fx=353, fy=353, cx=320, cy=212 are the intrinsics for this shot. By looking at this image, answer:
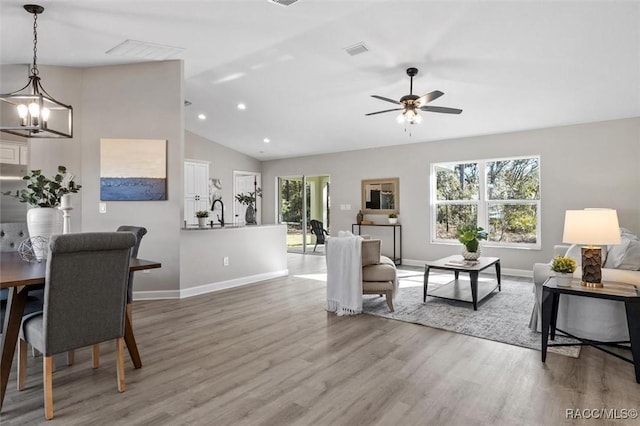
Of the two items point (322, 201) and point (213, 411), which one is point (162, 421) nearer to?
point (213, 411)

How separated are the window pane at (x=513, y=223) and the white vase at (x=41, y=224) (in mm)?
6300

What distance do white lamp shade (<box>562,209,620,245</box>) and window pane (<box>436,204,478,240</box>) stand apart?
154 inches

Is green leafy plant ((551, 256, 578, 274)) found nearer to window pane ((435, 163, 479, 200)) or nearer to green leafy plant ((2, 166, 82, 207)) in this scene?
green leafy plant ((2, 166, 82, 207))

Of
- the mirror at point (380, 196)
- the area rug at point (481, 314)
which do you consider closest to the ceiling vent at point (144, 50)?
the area rug at point (481, 314)

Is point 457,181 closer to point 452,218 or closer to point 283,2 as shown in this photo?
point 452,218

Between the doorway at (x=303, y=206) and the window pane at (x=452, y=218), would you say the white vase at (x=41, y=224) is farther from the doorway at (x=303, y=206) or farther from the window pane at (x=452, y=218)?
the doorway at (x=303, y=206)

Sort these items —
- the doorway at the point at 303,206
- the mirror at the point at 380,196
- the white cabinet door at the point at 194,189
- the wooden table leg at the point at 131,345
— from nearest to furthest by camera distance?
the wooden table leg at the point at 131,345
the mirror at the point at 380,196
the white cabinet door at the point at 194,189
the doorway at the point at 303,206

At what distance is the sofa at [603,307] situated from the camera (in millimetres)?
2842

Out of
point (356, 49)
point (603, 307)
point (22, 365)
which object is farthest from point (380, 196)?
point (22, 365)

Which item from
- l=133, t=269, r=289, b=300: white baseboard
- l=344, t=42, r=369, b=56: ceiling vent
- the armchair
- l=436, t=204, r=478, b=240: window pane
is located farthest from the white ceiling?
l=133, t=269, r=289, b=300: white baseboard

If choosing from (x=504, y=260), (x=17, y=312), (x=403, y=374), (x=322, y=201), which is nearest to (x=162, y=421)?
(x=17, y=312)

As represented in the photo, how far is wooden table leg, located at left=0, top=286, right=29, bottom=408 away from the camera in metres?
2.07

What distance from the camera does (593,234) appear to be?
2635 mm

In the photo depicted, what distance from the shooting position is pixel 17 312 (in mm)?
2133
